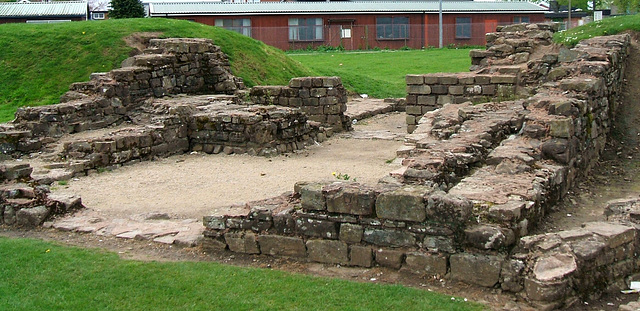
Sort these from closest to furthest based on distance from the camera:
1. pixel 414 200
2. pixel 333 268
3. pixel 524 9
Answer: pixel 414 200, pixel 333 268, pixel 524 9

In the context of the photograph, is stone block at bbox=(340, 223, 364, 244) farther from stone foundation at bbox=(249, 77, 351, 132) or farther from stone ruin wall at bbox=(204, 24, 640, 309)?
stone foundation at bbox=(249, 77, 351, 132)

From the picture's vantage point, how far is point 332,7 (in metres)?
48.0

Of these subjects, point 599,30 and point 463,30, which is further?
point 463,30

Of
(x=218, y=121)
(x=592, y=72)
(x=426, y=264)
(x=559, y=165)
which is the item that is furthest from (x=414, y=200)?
(x=218, y=121)

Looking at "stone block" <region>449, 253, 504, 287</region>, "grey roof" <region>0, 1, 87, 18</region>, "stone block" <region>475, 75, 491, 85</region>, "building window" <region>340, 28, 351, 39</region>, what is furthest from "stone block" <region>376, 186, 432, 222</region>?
"grey roof" <region>0, 1, 87, 18</region>

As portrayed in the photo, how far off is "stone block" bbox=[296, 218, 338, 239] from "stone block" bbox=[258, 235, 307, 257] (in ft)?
0.47

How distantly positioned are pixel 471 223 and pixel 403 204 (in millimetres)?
763

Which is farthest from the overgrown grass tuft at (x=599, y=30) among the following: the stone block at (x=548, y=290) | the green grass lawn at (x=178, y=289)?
the green grass lawn at (x=178, y=289)

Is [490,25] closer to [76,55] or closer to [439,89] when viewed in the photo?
[439,89]

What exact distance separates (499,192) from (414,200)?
125 cm

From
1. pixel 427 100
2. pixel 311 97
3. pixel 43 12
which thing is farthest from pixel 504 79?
pixel 43 12

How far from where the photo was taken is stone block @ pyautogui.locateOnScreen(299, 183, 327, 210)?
8562mm

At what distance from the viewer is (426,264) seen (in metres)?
7.98

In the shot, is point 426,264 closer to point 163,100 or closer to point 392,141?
point 392,141
